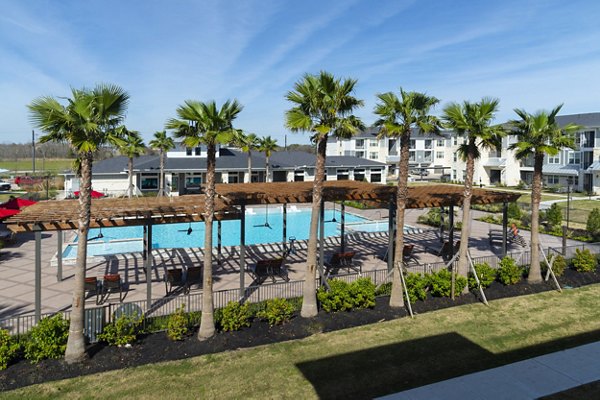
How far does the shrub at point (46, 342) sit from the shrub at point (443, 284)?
11541 millimetres

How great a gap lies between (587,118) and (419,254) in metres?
47.8

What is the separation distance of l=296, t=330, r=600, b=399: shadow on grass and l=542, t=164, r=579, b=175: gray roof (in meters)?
50.8

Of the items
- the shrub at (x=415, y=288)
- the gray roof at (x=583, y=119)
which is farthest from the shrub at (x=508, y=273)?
the gray roof at (x=583, y=119)

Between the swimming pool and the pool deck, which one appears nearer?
the pool deck

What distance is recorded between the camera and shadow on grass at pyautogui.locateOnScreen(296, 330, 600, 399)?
10.0 m

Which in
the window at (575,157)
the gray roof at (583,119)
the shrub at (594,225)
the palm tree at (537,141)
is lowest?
the shrub at (594,225)

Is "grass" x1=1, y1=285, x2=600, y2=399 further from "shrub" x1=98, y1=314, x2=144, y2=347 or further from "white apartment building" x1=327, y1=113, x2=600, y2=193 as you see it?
"white apartment building" x1=327, y1=113, x2=600, y2=193

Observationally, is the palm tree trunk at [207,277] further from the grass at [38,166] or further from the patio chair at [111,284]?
the grass at [38,166]

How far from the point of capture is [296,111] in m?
13.9

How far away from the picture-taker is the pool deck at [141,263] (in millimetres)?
15922

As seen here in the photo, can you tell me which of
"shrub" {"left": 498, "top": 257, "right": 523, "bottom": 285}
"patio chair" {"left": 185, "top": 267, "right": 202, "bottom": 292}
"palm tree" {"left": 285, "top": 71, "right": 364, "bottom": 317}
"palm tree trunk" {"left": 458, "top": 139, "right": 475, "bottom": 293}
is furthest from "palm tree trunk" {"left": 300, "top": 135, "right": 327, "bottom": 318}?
"shrub" {"left": 498, "top": 257, "right": 523, "bottom": 285}

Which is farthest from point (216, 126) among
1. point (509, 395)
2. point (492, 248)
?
point (492, 248)

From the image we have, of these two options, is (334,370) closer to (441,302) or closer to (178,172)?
(441,302)

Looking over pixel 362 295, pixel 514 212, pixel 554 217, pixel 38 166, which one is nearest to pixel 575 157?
pixel 514 212
